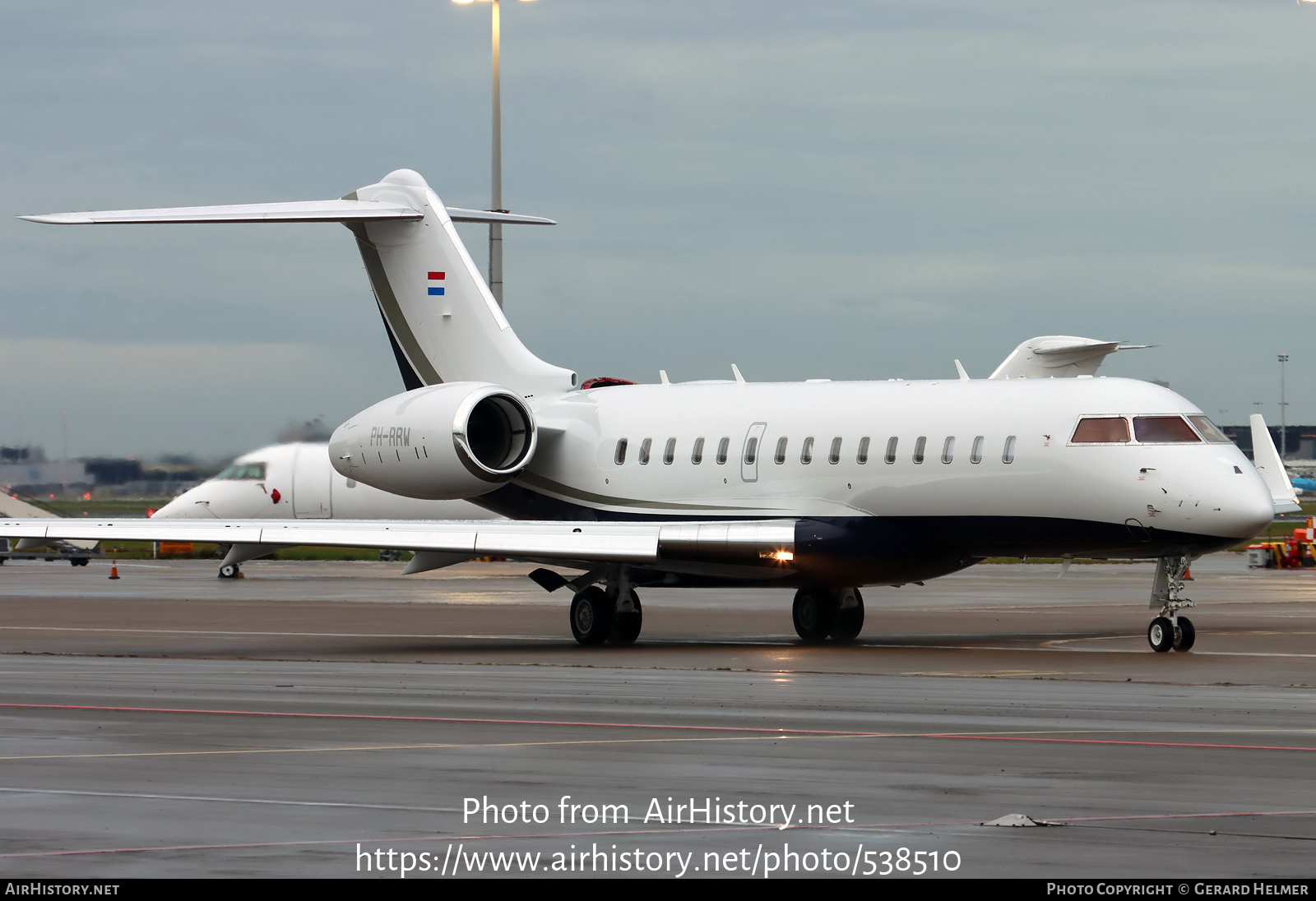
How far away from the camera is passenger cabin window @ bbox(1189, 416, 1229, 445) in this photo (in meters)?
21.6

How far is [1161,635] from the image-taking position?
68.8 feet

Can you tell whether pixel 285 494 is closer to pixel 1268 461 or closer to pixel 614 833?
pixel 1268 461

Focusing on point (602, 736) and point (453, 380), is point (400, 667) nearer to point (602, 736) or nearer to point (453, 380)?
point (602, 736)

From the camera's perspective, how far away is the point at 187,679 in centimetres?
1825

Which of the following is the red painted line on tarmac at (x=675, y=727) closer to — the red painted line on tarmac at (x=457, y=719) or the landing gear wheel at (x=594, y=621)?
the red painted line on tarmac at (x=457, y=719)

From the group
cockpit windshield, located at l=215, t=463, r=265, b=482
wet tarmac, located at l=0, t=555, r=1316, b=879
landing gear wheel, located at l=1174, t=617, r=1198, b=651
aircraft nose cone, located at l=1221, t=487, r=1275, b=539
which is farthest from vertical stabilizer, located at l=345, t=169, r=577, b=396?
cockpit windshield, located at l=215, t=463, r=265, b=482

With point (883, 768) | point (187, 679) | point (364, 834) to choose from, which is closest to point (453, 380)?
point (187, 679)

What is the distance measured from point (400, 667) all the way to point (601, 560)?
181 inches

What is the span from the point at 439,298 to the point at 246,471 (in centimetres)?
1906

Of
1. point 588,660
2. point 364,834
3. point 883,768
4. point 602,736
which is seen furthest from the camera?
point 588,660

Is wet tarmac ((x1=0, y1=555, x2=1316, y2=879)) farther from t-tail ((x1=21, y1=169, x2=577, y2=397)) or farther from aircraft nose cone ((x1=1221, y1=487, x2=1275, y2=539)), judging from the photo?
t-tail ((x1=21, y1=169, x2=577, y2=397))

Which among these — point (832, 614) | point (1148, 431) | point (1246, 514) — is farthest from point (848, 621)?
point (1246, 514)

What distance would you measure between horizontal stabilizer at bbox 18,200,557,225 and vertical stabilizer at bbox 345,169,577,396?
260mm

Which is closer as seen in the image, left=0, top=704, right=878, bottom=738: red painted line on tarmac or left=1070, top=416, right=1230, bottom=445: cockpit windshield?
left=0, top=704, right=878, bottom=738: red painted line on tarmac
